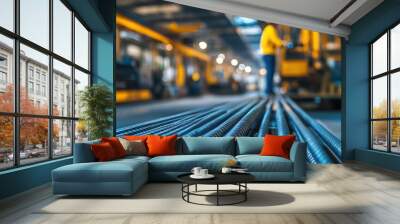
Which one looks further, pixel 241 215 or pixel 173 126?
pixel 173 126

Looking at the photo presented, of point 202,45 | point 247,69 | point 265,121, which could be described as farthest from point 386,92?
point 202,45

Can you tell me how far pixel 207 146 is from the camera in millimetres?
6652

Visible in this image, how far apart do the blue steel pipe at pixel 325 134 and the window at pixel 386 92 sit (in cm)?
73

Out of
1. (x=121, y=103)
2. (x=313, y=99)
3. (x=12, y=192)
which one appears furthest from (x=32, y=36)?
(x=313, y=99)

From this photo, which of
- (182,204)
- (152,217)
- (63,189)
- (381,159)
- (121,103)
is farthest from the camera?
(121,103)

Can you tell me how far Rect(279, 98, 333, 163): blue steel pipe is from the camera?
8664 mm

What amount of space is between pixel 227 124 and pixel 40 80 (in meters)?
4.09

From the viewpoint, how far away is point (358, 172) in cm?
717

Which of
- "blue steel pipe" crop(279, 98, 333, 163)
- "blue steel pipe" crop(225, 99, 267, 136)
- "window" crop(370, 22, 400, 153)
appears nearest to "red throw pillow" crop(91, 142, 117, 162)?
"blue steel pipe" crop(225, 99, 267, 136)

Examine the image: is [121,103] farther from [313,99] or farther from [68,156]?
[313,99]

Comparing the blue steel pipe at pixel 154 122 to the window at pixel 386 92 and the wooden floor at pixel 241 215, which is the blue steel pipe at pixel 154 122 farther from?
the window at pixel 386 92

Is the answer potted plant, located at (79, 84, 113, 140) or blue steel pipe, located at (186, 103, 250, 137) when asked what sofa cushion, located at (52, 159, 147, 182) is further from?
blue steel pipe, located at (186, 103, 250, 137)

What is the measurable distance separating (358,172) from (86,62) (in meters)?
5.68

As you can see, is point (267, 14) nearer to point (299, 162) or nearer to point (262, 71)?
point (262, 71)
